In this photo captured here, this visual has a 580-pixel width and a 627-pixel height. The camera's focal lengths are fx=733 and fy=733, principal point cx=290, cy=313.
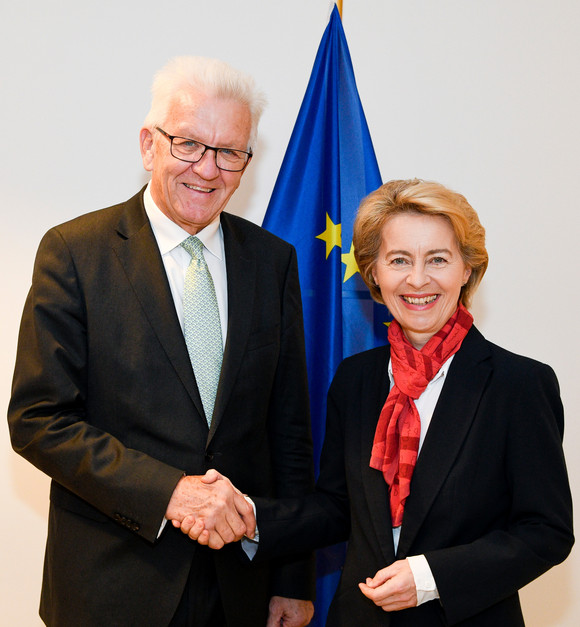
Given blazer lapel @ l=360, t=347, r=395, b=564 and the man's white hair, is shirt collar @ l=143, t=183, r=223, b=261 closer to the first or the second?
the man's white hair

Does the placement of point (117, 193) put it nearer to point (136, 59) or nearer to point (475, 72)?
point (136, 59)

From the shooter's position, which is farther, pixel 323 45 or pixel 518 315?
pixel 518 315

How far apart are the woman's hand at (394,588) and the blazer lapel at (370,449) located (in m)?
0.08

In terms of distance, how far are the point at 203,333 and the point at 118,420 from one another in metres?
0.30

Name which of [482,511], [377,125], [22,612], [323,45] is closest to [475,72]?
[377,125]

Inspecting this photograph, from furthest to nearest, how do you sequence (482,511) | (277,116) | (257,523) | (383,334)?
(277,116), (383,334), (257,523), (482,511)

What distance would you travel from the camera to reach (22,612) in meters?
2.69

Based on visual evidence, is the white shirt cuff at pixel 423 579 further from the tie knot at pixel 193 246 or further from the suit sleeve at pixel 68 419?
the tie knot at pixel 193 246

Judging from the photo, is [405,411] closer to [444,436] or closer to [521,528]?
[444,436]

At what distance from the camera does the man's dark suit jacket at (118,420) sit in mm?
1715

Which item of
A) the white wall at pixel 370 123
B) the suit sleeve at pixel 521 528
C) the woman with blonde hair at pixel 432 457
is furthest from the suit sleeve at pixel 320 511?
the white wall at pixel 370 123

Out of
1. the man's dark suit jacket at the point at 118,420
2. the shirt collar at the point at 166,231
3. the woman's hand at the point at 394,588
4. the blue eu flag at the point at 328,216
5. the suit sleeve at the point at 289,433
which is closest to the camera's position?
the woman's hand at the point at 394,588

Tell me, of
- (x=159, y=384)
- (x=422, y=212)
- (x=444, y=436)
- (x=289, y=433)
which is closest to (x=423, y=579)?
(x=444, y=436)

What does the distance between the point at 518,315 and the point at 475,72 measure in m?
0.95
